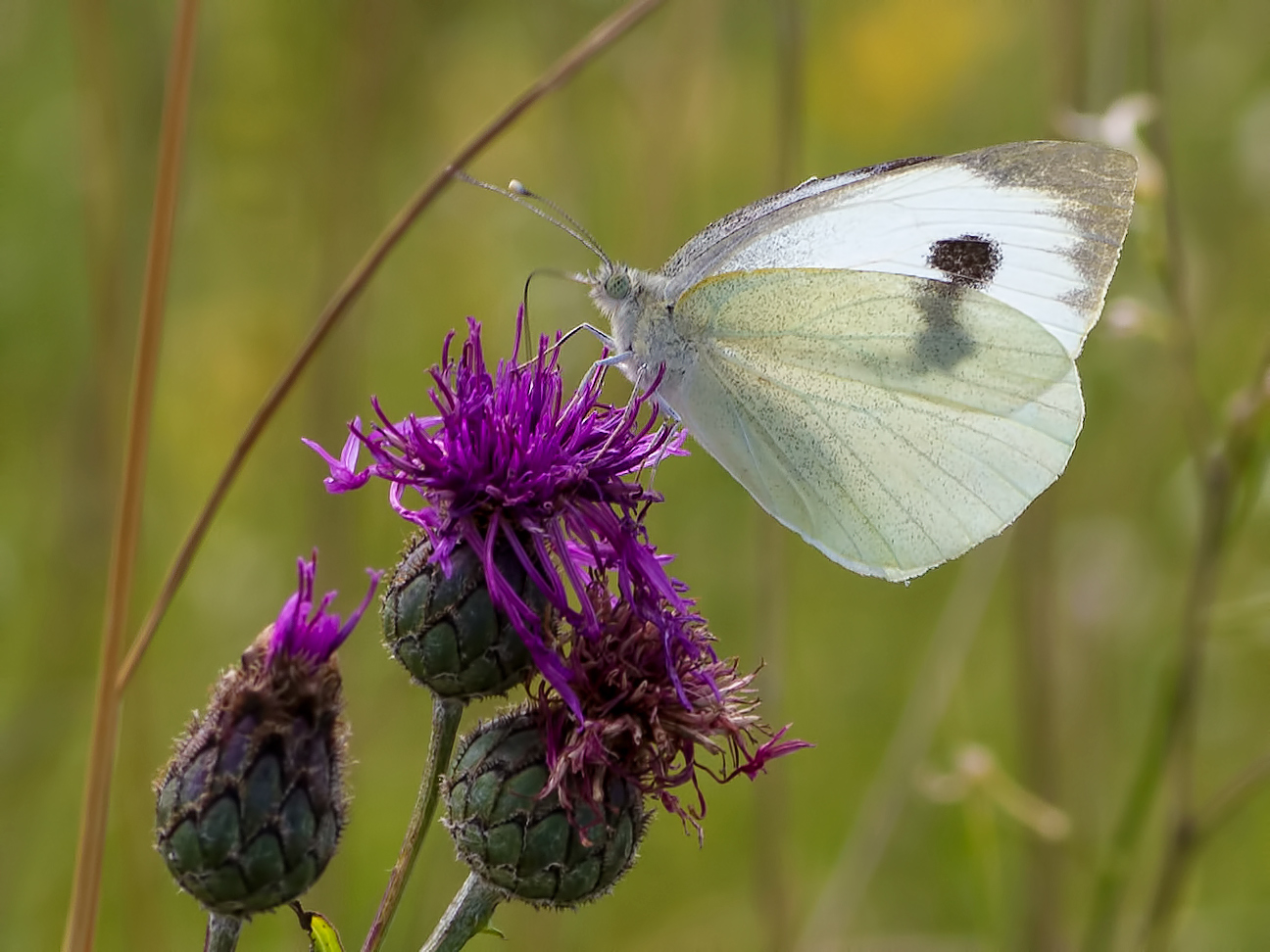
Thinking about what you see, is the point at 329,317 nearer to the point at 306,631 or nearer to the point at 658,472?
the point at 306,631

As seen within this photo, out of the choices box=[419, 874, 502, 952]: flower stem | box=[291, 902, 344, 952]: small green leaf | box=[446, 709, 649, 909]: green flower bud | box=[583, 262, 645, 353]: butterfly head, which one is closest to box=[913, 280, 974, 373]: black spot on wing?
box=[583, 262, 645, 353]: butterfly head

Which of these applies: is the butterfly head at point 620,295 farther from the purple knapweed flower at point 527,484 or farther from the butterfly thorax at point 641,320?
the purple knapweed flower at point 527,484

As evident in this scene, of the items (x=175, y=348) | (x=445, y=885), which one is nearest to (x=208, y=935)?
(x=445, y=885)

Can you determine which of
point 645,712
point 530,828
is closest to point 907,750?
point 645,712

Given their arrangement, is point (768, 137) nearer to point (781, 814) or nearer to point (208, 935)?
point (781, 814)

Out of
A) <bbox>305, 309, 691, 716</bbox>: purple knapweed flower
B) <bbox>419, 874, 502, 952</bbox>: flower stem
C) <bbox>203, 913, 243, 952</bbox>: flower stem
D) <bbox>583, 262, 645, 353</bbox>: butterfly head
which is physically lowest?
<bbox>419, 874, 502, 952</bbox>: flower stem

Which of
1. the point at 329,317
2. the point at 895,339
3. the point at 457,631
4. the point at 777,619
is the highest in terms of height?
the point at 895,339

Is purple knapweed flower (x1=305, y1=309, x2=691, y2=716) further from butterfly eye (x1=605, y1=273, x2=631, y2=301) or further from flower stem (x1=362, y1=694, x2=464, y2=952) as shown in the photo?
butterfly eye (x1=605, y1=273, x2=631, y2=301)
